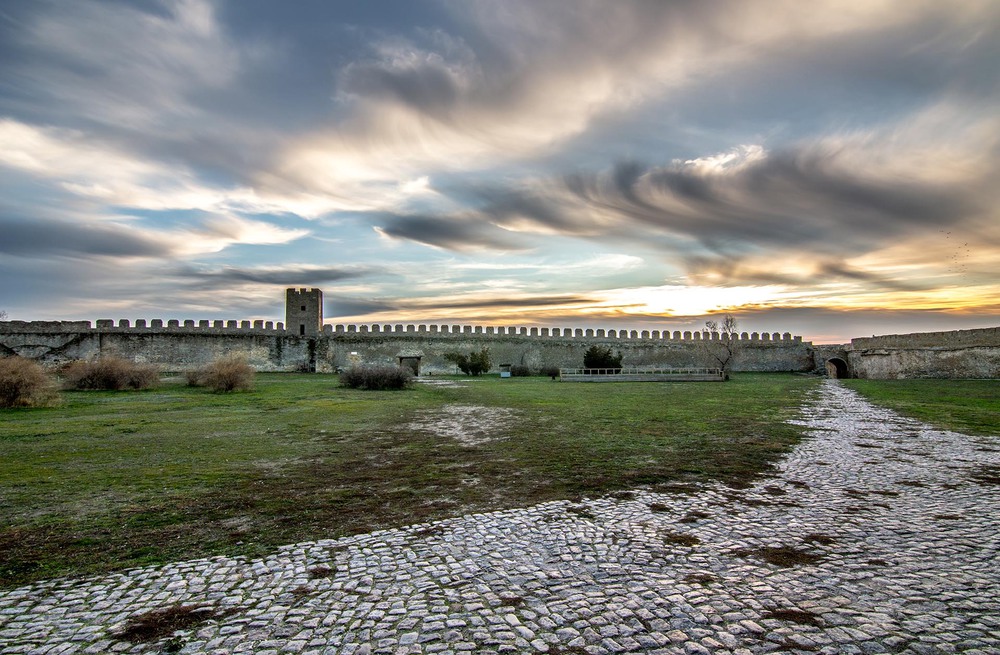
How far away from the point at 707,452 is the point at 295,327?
115 feet

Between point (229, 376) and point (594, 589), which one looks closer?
point (594, 589)

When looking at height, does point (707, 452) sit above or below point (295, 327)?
below

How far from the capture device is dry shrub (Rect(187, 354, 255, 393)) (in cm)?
1884

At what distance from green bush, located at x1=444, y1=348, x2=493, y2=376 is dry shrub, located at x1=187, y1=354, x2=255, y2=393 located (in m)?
18.2

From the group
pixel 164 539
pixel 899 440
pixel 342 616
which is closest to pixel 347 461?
pixel 164 539

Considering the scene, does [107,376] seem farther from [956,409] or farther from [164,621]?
[956,409]

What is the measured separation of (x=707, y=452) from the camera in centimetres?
757

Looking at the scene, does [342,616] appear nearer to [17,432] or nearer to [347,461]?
[347,461]

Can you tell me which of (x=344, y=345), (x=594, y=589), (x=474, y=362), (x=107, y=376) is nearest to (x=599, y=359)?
(x=474, y=362)

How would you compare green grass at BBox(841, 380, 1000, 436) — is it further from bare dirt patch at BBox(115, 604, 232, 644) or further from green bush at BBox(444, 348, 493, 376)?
green bush at BBox(444, 348, 493, 376)

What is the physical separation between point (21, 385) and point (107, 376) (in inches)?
249

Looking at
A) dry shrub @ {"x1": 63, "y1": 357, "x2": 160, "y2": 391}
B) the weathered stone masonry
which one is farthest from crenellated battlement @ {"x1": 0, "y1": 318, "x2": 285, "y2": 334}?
dry shrub @ {"x1": 63, "y1": 357, "x2": 160, "y2": 391}

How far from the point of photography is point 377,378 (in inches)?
845

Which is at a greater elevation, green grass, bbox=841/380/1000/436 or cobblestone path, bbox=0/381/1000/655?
cobblestone path, bbox=0/381/1000/655
